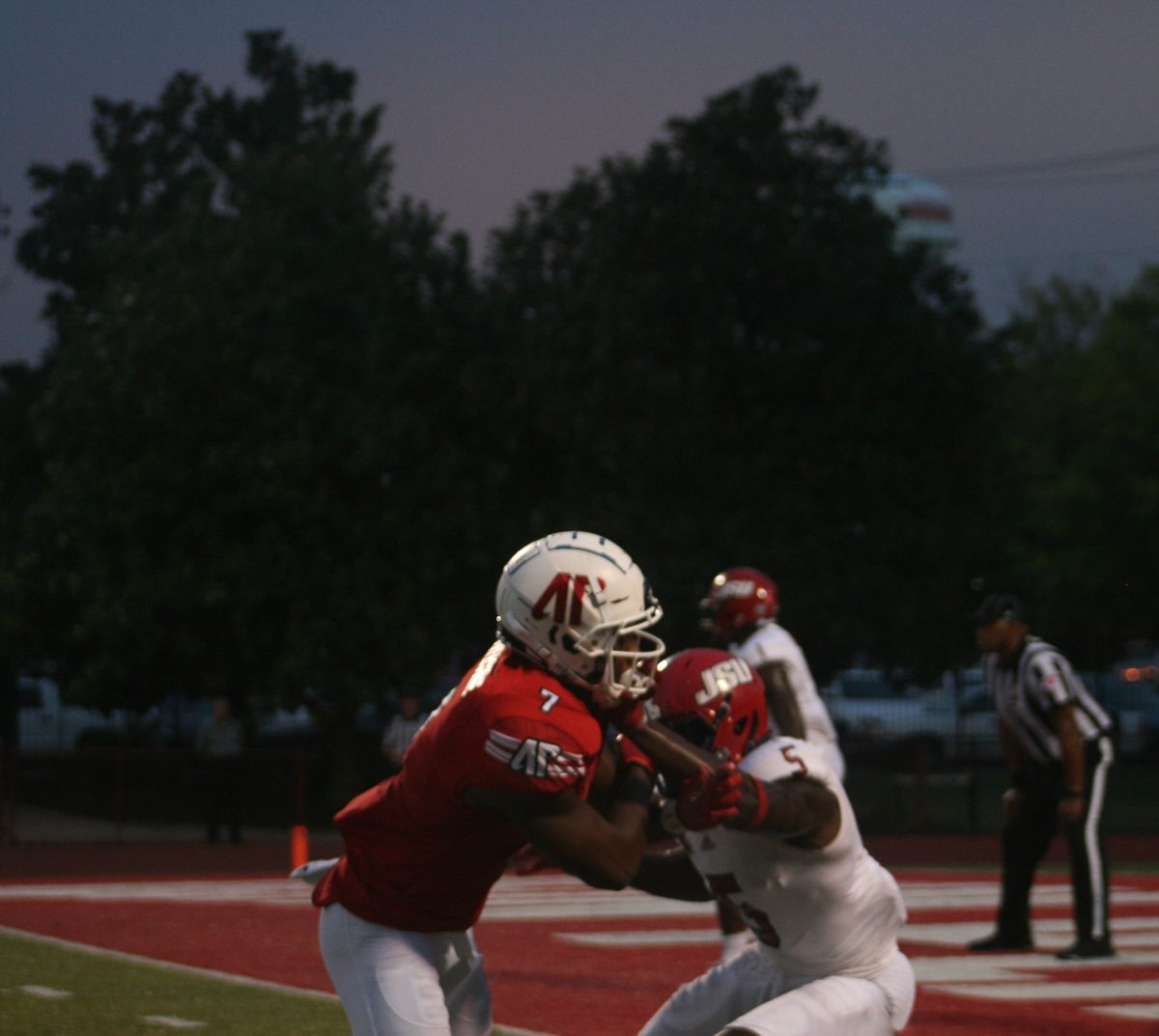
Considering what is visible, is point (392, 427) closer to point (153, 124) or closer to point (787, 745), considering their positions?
point (153, 124)

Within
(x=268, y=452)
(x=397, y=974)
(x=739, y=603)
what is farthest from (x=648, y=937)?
(x=268, y=452)

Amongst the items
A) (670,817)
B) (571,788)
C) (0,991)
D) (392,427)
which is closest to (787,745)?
(670,817)

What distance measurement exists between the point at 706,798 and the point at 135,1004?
5.41 m

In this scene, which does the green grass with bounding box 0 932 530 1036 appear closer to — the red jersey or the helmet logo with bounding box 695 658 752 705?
the helmet logo with bounding box 695 658 752 705

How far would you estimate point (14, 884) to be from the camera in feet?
58.0

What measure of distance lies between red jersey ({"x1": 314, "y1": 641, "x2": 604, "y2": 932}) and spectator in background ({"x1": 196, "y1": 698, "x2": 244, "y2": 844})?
18154 millimetres

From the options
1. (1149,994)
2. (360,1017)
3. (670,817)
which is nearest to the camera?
(360,1017)

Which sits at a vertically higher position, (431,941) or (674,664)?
(674,664)

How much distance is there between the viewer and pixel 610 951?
11430 mm

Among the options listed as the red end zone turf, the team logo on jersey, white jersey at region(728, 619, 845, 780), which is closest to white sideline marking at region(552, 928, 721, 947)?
the red end zone turf

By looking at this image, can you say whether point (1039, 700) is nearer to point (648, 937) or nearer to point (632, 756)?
point (648, 937)

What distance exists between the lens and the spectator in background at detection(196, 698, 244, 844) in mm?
22750

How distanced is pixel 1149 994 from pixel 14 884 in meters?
11.0

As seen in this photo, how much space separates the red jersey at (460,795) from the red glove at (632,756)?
5.3 inches
